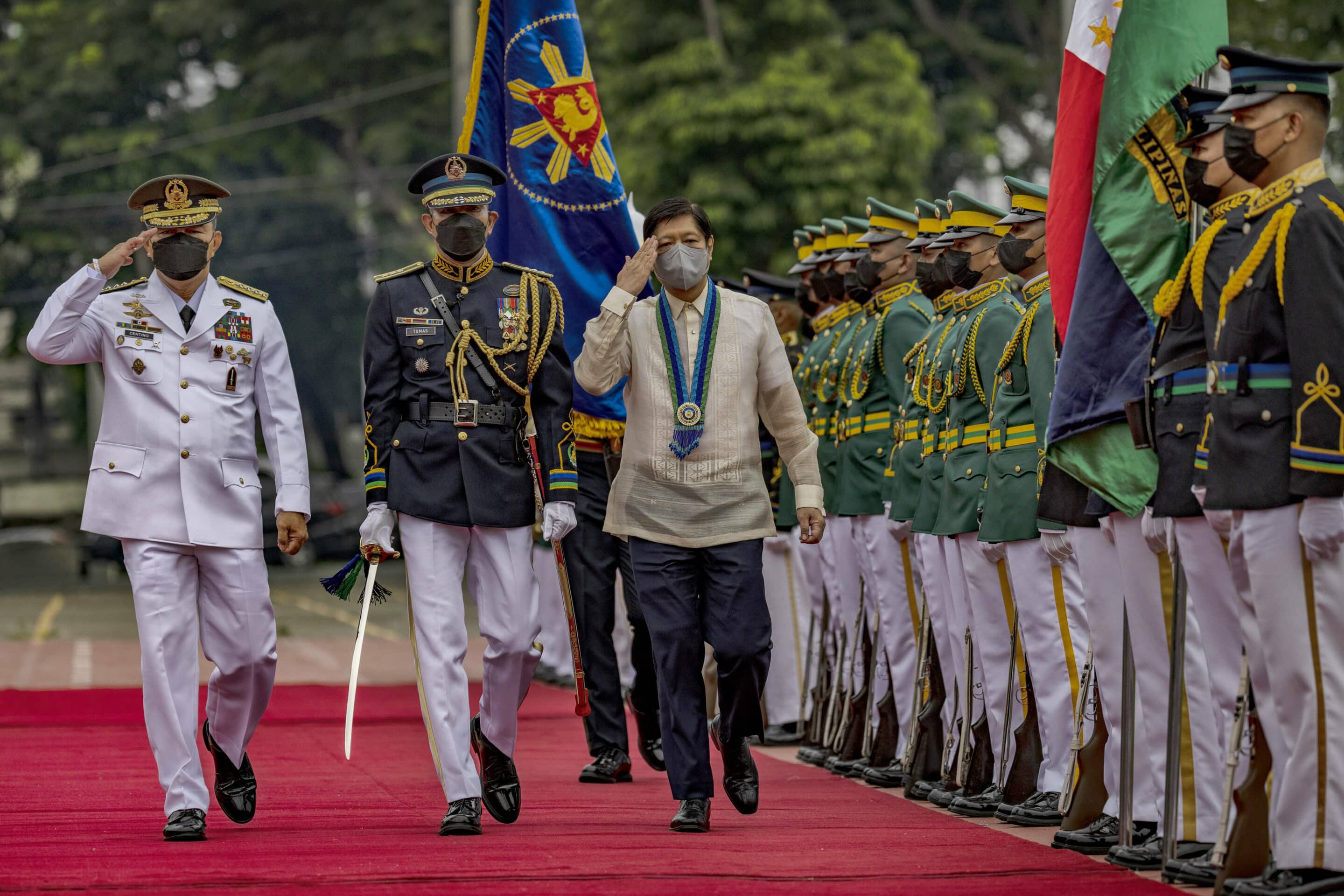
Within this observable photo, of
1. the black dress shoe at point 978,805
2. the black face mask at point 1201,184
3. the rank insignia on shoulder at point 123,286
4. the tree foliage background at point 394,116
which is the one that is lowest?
the black dress shoe at point 978,805

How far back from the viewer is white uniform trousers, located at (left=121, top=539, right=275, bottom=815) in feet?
23.8

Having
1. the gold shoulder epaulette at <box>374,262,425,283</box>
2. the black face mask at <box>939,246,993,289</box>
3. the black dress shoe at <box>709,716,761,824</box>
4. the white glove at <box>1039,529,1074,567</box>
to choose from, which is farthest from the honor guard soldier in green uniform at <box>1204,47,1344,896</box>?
the gold shoulder epaulette at <box>374,262,425,283</box>

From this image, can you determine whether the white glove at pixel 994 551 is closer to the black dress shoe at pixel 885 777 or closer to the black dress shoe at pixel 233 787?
the black dress shoe at pixel 885 777

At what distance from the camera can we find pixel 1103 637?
730 cm

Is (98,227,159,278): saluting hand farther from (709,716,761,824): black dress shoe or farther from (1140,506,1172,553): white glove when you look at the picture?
(1140,506,1172,553): white glove

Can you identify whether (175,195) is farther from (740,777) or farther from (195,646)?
(740,777)

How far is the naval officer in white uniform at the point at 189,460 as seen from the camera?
7.38 m

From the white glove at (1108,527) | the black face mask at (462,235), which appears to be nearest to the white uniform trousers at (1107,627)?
the white glove at (1108,527)

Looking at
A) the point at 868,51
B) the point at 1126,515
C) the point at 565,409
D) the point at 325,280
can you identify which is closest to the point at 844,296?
the point at 565,409

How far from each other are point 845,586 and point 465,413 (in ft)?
11.4

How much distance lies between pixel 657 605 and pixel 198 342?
6.36ft

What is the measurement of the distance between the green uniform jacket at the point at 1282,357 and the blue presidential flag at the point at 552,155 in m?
4.63

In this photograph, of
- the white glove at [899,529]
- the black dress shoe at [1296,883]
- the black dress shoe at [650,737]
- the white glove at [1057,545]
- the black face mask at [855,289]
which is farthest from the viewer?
the black face mask at [855,289]

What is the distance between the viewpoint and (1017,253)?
8281mm
